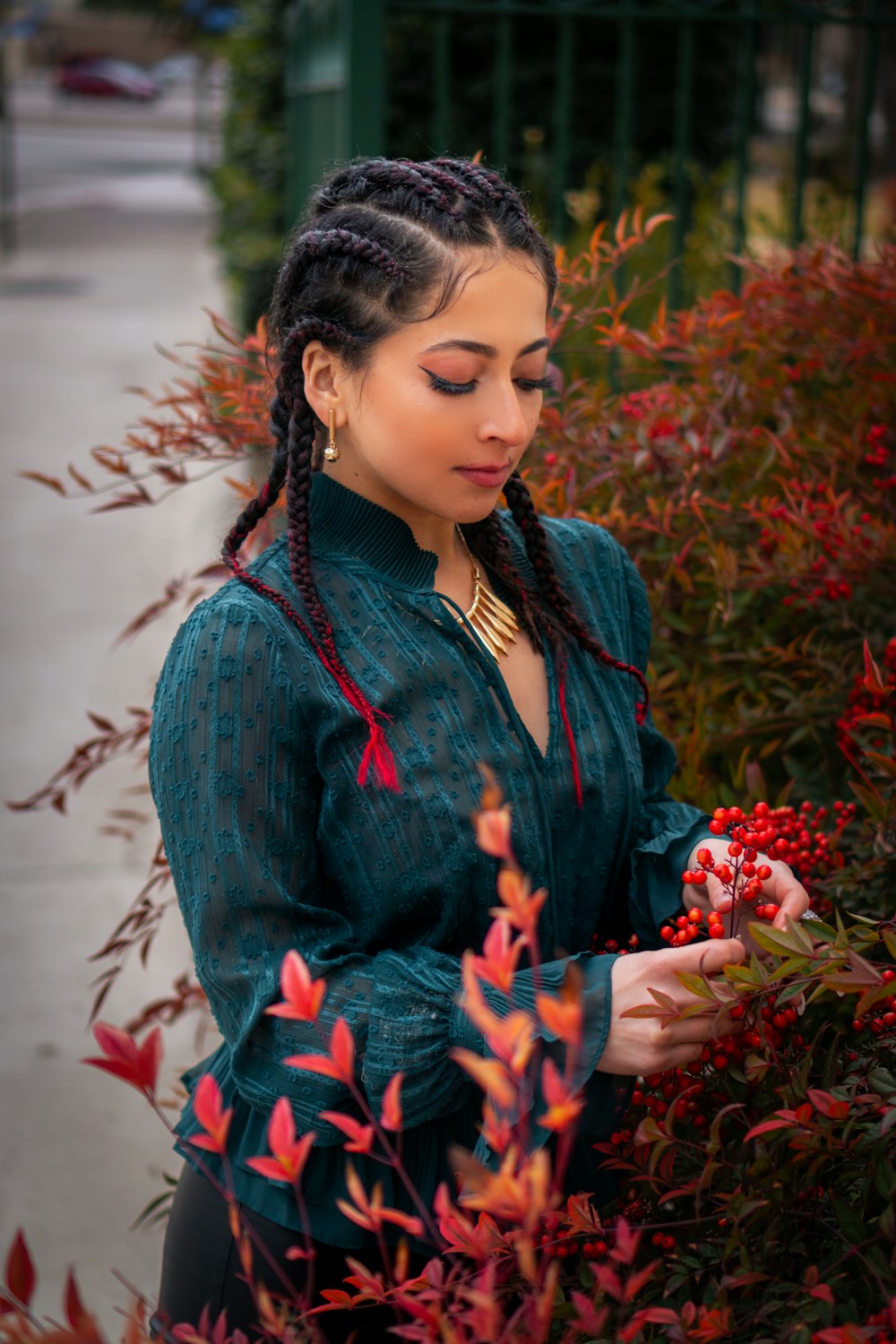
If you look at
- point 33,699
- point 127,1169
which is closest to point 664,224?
point 33,699

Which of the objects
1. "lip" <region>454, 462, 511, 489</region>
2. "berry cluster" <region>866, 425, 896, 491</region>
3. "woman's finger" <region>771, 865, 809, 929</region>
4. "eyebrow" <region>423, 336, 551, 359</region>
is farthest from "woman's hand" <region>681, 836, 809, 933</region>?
"berry cluster" <region>866, 425, 896, 491</region>

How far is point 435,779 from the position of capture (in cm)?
138

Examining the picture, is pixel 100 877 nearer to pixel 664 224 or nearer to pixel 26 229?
pixel 664 224

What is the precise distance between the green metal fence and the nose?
2.61 metres

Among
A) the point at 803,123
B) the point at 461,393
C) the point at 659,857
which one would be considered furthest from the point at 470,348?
the point at 803,123

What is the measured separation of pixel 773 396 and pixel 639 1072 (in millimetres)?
1463

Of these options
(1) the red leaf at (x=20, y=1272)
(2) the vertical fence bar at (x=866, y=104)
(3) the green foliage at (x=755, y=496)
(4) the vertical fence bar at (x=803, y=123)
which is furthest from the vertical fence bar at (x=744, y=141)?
(1) the red leaf at (x=20, y=1272)

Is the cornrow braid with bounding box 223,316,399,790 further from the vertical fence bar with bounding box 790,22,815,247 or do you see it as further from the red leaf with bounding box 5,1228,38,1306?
the vertical fence bar with bounding box 790,22,815,247

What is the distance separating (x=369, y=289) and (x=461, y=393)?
0.14 metres

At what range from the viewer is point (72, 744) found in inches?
188

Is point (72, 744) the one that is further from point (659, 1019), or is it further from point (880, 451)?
point (659, 1019)

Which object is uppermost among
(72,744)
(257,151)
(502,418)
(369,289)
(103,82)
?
(369,289)

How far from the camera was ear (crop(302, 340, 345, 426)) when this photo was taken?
143cm

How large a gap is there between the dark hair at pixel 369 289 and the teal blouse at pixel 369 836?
26 mm
